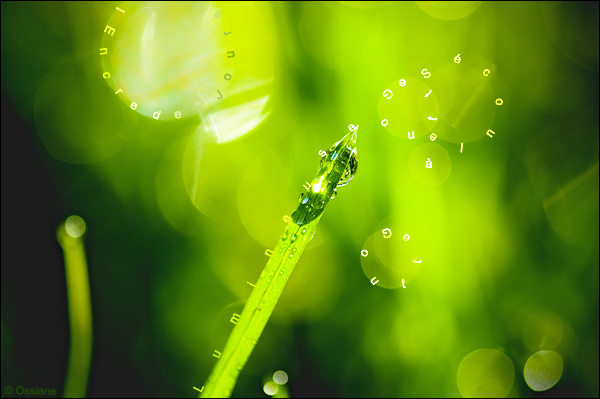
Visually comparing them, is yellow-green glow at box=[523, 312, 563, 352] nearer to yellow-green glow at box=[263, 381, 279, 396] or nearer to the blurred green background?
the blurred green background

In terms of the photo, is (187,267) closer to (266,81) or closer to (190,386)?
(190,386)

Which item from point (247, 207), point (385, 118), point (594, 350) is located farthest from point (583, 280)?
point (247, 207)

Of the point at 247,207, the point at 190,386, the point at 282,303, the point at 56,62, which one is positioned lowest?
the point at 190,386

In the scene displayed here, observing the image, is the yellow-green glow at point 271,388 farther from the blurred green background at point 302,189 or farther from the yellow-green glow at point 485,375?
the yellow-green glow at point 485,375

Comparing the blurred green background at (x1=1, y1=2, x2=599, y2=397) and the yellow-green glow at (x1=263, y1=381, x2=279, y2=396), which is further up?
the blurred green background at (x1=1, y1=2, x2=599, y2=397)

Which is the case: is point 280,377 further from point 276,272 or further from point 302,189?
point 276,272

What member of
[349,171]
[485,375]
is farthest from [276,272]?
[485,375]

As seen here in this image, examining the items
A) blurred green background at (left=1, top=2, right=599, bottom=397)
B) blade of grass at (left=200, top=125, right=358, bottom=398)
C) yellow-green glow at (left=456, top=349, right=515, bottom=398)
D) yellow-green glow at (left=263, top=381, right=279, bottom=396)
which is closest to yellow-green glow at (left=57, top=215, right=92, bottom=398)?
blurred green background at (left=1, top=2, right=599, bottom=397)
